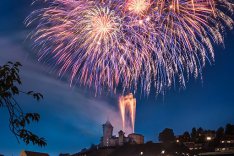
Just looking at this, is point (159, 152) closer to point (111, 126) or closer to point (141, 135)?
point (141, 135)

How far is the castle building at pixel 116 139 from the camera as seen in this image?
114m

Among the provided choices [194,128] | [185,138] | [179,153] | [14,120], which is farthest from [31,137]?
[194,128]

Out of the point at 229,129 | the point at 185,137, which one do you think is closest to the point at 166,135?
the point at 185,137

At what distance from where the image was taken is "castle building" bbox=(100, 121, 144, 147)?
11379 cm

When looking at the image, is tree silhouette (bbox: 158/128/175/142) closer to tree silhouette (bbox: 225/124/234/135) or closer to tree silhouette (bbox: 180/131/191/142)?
tree silhouette (bbox: 180/131/191/142)

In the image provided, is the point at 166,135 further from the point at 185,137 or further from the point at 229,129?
the point at 229,129

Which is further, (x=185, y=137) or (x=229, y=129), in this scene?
(x=185, y=137)

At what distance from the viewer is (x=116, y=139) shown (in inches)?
4948

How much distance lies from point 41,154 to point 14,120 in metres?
63.8

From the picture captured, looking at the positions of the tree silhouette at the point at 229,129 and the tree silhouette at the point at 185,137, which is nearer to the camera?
the tree silhouette at the point at 229,129

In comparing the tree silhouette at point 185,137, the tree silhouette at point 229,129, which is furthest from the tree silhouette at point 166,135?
the tree silhouette at point 229,129

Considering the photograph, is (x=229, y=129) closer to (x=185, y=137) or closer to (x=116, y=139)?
(x=185, y=137)

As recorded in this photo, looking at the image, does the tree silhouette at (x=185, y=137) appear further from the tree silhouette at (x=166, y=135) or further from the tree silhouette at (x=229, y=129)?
the tree silhouette at (x=229, y=129)

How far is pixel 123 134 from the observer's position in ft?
379
